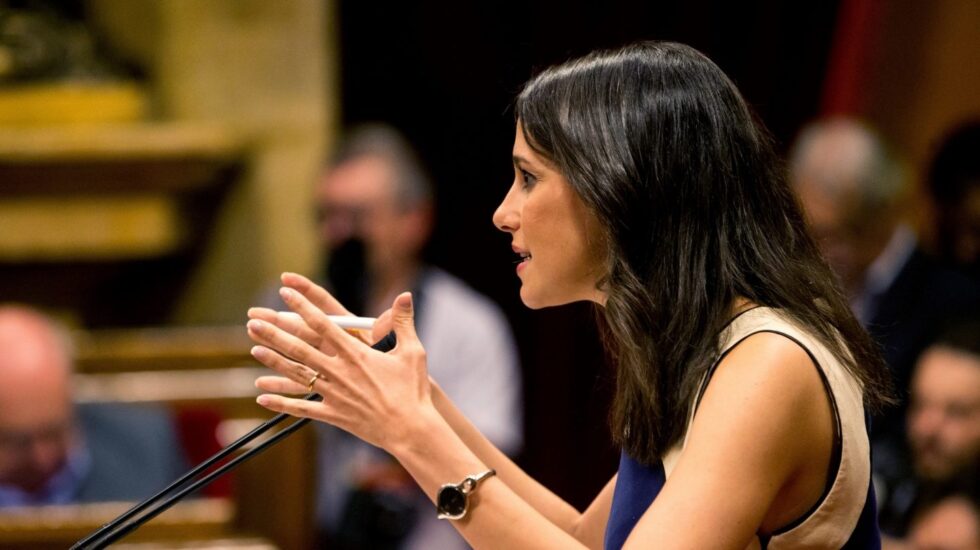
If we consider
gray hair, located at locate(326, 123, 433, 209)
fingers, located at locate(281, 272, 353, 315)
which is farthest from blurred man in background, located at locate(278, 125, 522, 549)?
fingers, located at locate(281, 272, 353, 315)

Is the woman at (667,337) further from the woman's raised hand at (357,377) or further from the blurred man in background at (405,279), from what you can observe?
the blurred man in background at (405,279)

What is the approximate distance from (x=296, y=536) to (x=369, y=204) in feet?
3.51

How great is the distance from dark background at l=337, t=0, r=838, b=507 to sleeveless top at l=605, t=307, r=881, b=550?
2819 millimetres

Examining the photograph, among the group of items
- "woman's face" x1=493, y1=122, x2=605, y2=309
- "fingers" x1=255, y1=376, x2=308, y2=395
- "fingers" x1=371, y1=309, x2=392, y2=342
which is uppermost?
"woman's face" x1=493, y1=122, x2=605, y2=309

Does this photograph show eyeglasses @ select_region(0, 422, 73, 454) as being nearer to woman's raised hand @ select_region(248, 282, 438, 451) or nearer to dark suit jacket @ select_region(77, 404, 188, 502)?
dark suit jacket @ select_region(77, 404, 188, 502)

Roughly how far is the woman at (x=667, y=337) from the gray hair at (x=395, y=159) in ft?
7.16

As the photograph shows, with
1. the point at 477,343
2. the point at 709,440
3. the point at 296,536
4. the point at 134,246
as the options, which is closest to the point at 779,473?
the point at 709,440

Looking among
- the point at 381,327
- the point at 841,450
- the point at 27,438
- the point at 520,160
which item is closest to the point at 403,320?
the point at 381,327

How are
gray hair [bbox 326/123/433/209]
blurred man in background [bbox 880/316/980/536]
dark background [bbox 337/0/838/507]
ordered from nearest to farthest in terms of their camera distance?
blurred man in background [bbox 880/316/980/536] < gray hair [bbox 326/123/433/209] < dark background [bbox 337/0/838/507]

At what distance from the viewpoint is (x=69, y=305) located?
4828 mm

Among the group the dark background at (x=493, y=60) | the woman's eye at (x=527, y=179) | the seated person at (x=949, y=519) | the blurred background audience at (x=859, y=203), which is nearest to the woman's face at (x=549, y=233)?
the woman's eye at (x=527, y=179)

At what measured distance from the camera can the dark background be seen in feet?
14.3

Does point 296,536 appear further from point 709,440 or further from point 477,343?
point 709,440

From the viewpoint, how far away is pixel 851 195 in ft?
12.2
